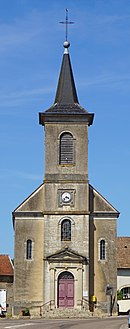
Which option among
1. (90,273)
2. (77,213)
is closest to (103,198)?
(77,213)

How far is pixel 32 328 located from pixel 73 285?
653 inches

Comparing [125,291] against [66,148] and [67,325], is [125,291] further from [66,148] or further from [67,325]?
[67,325]

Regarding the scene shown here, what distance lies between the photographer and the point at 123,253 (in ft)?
215

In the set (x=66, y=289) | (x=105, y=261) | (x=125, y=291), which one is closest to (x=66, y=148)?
(x=105, y=261)

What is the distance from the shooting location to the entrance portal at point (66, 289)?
4688cm

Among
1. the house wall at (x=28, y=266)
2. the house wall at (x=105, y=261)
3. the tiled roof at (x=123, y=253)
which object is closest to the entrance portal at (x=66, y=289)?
the house wall at (x=28, y=266)

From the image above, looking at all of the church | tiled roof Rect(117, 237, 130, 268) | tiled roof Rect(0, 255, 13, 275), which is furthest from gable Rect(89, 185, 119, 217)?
tiled roof Rect(117, 237, 130, 268)

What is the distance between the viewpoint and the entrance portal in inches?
1845

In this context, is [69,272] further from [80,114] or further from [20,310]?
[80,114]

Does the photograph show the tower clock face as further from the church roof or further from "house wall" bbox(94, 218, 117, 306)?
the church roof

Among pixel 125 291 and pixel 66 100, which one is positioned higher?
pixel 66 100

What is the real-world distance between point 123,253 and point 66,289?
63.0ft

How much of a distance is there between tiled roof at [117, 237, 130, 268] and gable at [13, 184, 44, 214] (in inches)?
709

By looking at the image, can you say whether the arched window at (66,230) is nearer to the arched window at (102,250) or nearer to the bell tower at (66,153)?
the bell tower at (66,153)
